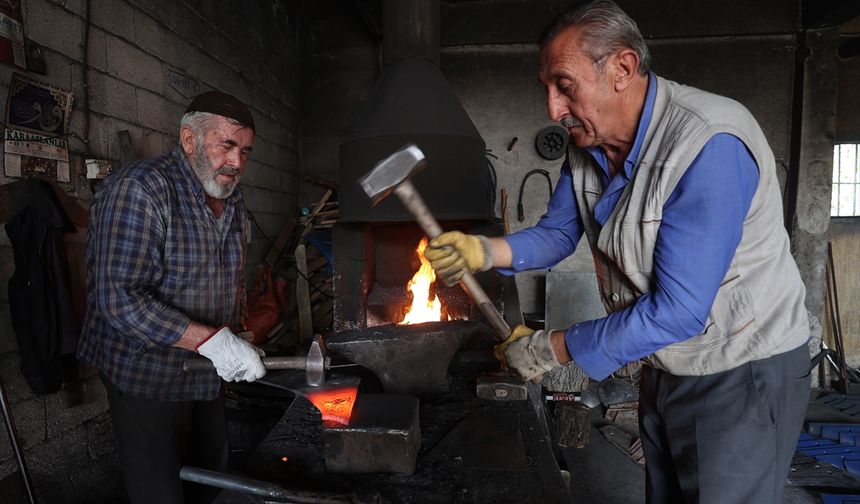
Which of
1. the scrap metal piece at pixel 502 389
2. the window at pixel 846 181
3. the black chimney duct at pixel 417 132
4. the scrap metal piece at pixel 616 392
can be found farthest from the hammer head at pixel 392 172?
the window at pixel 846 181

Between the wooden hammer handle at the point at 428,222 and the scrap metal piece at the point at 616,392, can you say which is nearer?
the wooden hammer handle at the point at 428,222

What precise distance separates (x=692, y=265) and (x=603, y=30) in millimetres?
703

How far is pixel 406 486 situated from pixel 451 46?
551cm

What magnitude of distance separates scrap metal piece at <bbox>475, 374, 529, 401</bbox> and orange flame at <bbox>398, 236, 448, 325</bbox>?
183 centimetres

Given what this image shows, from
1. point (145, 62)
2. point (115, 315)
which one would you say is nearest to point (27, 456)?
point (115, 315)

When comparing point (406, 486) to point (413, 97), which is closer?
point (406, 486)

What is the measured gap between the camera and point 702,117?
1.27m

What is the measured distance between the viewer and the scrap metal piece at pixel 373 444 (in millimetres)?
1447

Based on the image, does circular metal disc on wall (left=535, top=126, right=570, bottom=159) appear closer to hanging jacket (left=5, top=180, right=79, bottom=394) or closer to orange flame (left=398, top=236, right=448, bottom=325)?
orange flame (left=398, top=236, right=448, bottom=325)

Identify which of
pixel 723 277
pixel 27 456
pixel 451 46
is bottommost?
pixel 27 456

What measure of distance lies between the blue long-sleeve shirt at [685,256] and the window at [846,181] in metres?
5.73

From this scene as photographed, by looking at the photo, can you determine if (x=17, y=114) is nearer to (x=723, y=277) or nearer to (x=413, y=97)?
(x=413, y=97)

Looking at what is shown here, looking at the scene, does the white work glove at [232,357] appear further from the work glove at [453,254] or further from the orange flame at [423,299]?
the orange flame at [423,299]

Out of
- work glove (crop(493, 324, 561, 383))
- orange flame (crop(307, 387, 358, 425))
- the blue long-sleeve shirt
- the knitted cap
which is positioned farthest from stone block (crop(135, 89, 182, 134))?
the blue long-sleeve shirt
